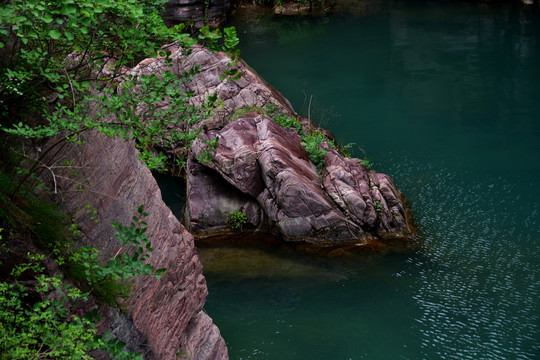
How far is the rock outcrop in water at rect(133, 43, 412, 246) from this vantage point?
47.3 feet

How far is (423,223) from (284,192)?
377cm

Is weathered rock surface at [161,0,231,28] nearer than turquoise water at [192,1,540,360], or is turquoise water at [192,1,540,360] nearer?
turquoise water at [192,1,540,360]

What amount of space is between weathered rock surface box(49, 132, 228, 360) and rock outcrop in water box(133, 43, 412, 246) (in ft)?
19.0

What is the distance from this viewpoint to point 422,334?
11453 mm

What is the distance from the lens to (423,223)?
588 inches

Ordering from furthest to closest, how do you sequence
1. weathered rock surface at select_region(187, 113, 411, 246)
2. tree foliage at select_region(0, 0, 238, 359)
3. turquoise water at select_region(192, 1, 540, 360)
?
weathered rock surface at select_region(187, 113, 411, 246), turquoise water at select_region(192, 1, 540, 360), tree foliage at select_region(0, 0, 238, 359)

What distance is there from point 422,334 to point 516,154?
29.9ft

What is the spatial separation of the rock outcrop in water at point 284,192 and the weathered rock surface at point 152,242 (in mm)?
5780

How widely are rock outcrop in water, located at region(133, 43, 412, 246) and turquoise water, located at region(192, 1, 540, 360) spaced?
2.69 ft

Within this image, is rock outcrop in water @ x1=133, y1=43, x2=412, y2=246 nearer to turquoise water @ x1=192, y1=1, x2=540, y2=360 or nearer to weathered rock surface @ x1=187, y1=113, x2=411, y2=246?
weathered rock surface @ x1=187, y1=113, x2=411, y2=246

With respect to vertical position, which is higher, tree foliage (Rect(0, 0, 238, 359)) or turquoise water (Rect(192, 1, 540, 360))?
tree foliage (Rect(0, 0, 238, 359))

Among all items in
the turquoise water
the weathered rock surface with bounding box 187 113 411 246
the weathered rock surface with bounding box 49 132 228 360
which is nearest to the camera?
the weathered rock surface with bounding box 49 132 228 360

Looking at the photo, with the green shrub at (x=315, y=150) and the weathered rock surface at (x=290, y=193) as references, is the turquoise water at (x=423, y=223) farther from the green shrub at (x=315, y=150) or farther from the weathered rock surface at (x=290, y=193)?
the green shrub at (x=315, y=150)

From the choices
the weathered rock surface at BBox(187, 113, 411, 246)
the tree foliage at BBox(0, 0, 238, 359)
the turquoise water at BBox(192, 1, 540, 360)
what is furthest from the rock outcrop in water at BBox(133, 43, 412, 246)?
the tree foliage at BBox(0, 0, 238, 359)
